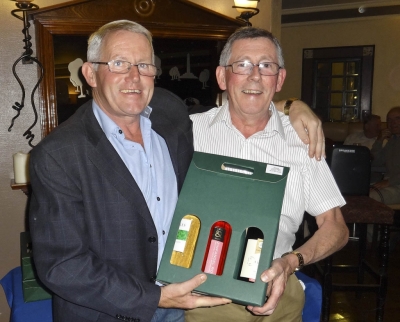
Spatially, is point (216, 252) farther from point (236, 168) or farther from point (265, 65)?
point (265, 65)

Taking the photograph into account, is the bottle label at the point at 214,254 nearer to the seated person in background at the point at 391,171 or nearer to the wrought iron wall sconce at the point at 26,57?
the wrought iron wall sconce at the point at 26,57

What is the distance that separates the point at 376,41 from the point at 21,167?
6.80 metres

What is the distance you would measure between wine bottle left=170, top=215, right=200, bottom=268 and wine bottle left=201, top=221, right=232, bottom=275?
0.04 metres

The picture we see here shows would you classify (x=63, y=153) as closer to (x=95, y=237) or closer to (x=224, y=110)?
(x=95, y=237)

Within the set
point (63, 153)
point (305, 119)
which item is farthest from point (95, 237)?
point (305, 119)

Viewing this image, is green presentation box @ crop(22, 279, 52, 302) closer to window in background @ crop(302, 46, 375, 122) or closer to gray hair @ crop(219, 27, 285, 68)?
gray hair @ crop(219, 27, 285, 68)

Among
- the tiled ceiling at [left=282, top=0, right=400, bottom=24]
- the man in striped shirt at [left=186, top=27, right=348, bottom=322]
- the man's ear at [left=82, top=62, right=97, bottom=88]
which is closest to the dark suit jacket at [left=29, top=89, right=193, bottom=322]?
the man's ear at [left=82, top=62, right=97, bottom=88]

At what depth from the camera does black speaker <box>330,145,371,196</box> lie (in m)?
2.83

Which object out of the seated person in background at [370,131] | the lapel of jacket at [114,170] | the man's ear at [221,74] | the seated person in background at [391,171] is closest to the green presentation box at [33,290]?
the lapel of jacket at [114,170]

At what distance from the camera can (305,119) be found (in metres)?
1.35

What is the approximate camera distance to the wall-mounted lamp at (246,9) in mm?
2592

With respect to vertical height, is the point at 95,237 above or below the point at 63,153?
below

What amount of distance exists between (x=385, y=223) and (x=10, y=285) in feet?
6.73

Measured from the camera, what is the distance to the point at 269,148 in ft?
4.30
